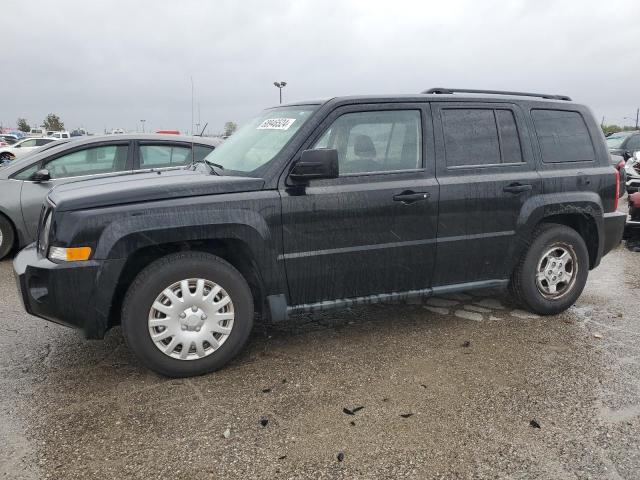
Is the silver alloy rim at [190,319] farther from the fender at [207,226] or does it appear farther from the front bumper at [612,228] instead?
the front bumper at [612,228]

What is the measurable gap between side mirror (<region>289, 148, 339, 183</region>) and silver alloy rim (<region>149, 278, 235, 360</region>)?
93 cm

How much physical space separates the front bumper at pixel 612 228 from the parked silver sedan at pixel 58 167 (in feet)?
14.4

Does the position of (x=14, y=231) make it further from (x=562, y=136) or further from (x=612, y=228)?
(x=612, y=228)

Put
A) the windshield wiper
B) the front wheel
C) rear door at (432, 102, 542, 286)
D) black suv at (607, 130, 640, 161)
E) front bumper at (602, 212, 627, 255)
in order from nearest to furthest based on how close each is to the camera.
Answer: the windshield wiper, rear door at (432, 102, 542, 286), front bumper at (602, 212, 627, 255), black suv at (607, 130, 640, 161), the front wheel

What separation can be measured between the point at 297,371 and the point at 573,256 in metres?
2.66

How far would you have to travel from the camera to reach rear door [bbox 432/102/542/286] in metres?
3.95

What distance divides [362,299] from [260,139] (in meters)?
1.41

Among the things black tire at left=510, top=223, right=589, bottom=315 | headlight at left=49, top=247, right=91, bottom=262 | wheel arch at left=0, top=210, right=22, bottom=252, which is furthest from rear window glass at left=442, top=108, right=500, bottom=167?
wheel arch at left=0, top=210, right=22, bottom=252

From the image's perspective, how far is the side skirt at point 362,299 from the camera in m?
3.54

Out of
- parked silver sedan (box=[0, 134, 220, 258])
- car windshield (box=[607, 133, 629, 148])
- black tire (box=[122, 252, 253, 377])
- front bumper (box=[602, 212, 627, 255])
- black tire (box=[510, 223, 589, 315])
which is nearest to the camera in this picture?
black tire (box=[122, 252, 253, 377])

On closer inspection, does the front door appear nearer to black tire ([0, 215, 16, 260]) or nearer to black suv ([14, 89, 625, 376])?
black suv ([14, 89, 625, 376])

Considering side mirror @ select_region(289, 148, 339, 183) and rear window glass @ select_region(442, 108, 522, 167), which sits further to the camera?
rear window glass @ select_region(442, 108, 522, 167)

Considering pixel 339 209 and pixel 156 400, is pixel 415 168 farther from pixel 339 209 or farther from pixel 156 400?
pixel 156 400

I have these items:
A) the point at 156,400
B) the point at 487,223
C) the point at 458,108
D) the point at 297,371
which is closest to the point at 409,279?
the point at 487,223
